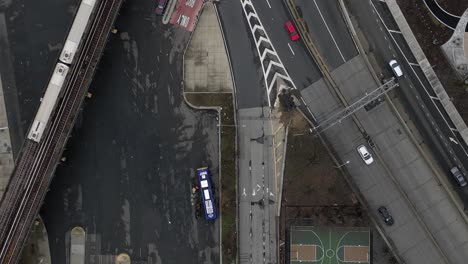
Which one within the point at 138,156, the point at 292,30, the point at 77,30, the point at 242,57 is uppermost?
the point at 292,30

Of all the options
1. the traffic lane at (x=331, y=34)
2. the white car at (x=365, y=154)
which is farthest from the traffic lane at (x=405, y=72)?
the white car at (x=365, y=154)

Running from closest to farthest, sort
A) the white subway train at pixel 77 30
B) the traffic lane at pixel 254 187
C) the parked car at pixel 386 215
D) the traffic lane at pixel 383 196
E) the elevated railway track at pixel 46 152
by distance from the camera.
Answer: the white subway train at pixel 77 30 → the elevated railway track at pixel 46 152 → the parked car at pixel 386 215 → the traffic lane at pixel 383 196 → the traffic lane at pixel 254 187

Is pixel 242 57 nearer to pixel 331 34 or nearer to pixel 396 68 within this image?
pixel 331 34

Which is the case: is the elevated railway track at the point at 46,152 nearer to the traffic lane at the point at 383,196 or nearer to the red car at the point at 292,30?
the red car at the point at 292,30

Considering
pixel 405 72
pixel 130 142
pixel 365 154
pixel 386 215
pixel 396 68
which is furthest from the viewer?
pixel 130 142

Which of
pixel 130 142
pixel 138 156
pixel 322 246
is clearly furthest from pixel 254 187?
pixel 130 142

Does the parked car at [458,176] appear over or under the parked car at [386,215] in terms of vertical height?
over
